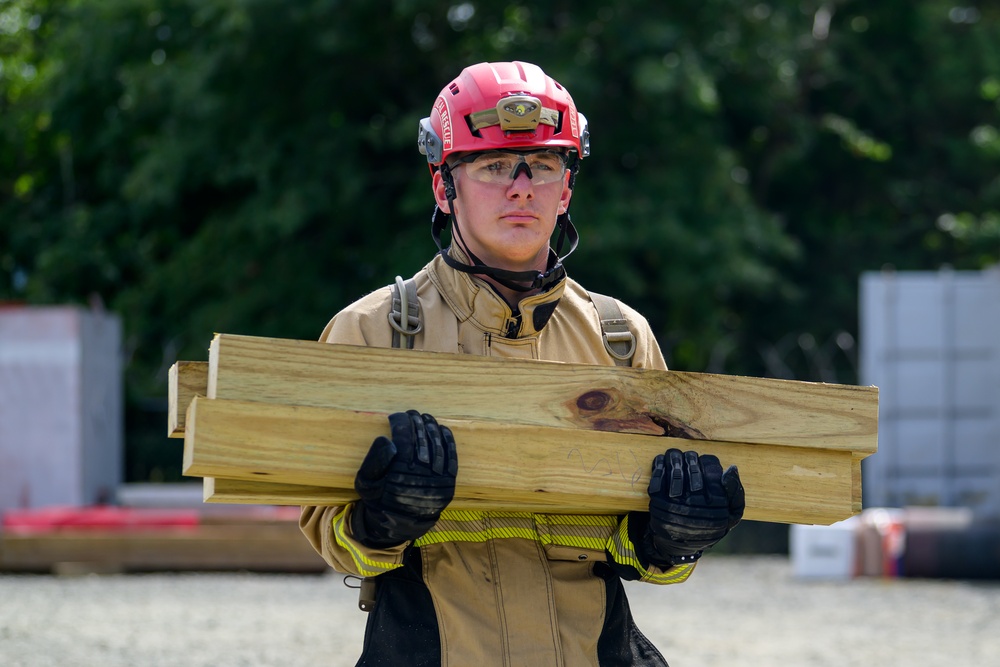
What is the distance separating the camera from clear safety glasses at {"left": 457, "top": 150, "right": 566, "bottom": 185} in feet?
10.7

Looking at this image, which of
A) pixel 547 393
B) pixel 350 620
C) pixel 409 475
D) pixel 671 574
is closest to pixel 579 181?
pixel 350 620

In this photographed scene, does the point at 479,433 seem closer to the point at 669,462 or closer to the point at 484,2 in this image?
the point at 669,462

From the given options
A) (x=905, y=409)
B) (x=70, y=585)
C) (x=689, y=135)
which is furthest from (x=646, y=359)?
(x=689, y=135)

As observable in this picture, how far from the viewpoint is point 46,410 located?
14617 mm

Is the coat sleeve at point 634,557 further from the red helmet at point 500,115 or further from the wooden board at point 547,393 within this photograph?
the red helmet at point 500,115

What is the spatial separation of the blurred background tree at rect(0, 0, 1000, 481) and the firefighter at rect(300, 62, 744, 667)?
12150 millimetres

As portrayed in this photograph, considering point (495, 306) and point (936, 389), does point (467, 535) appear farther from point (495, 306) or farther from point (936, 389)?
point (936, 389)

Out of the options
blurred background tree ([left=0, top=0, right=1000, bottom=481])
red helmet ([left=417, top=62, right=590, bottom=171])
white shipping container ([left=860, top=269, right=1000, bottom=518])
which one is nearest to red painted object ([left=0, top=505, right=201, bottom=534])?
blurred background tree ([left=0, top=0, right=1000, bottom=481])

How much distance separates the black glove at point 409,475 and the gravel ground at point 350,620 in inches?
234

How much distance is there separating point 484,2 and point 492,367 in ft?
47.5

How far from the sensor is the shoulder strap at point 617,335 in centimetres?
342

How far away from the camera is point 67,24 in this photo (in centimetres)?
1920

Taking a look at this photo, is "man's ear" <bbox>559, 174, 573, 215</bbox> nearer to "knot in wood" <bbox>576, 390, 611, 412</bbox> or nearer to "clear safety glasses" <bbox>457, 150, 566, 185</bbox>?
"clear safety glasses" <bbox>457, 150, 566, 185</bbox>

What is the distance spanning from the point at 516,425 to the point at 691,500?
16.2 inches
